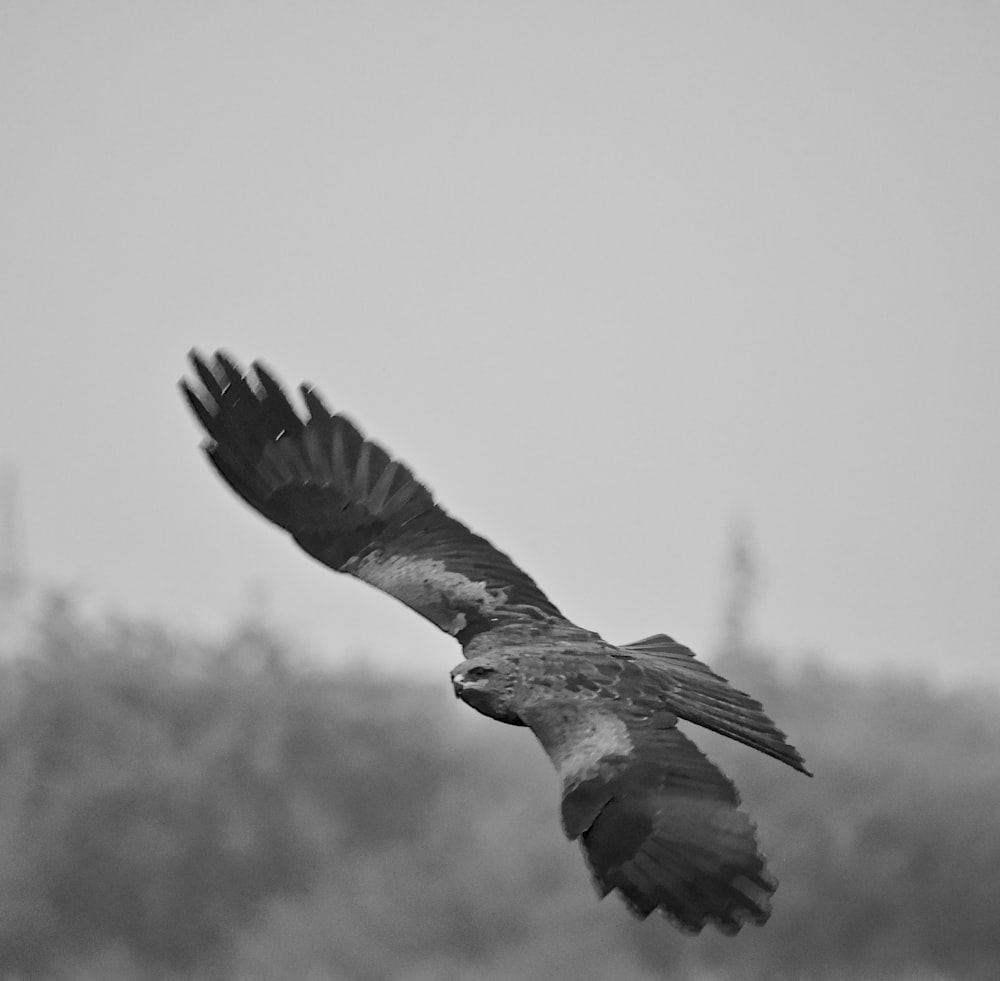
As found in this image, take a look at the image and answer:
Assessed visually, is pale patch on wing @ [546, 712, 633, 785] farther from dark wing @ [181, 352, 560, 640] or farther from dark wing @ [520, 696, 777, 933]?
dark wing @ [181, 352, 560, 640]

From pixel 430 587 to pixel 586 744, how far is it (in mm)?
1900

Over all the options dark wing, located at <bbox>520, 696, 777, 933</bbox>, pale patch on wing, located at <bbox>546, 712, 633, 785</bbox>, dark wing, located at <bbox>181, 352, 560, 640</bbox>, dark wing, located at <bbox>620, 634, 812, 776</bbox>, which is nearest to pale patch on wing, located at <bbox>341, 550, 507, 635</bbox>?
dark wing, located at <bbox>181, 352, 560, 640</bbox>

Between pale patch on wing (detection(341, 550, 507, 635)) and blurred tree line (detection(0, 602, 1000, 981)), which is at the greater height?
blurred tree line (detection(0, 602, 1000, 981))

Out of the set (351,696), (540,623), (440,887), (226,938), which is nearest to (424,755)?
(351,696)

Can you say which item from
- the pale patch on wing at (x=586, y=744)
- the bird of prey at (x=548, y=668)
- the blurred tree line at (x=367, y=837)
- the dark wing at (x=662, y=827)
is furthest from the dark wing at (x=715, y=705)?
the blurred tree line at (x=367, y=837)

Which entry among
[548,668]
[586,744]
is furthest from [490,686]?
[586,744]

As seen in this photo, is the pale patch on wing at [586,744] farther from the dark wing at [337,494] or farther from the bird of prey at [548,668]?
the dark wing at [337,494]

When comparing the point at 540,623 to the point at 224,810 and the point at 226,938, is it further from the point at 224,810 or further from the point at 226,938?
the point at 224,810

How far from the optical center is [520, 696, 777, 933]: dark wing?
8695mm

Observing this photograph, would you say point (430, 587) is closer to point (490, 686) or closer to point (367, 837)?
point (490, 686)

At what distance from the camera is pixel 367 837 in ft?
158

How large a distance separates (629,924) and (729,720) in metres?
31.3

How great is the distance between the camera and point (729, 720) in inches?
377

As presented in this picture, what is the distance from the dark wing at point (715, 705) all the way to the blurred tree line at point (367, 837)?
29520 millimetres
